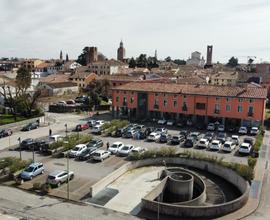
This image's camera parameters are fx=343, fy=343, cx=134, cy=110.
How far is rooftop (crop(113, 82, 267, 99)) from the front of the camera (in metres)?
56.2

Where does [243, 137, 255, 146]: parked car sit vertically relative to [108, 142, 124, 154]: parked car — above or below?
above

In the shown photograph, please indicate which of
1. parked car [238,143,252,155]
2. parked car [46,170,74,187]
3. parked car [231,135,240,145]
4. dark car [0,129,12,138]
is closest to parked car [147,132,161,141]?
parked car [231,135,240,145]

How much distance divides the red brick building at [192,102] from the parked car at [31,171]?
31.1m

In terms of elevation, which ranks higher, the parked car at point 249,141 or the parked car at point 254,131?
the parked car at point 254,131

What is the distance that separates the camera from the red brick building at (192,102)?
55625mm

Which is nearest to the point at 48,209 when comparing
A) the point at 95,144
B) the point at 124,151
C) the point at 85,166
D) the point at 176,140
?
the point at 85,166

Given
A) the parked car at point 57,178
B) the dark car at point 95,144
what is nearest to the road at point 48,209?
the parked car at point 57,178

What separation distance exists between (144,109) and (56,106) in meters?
19.7

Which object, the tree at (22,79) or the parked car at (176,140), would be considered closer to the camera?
the parked car at (176,140)

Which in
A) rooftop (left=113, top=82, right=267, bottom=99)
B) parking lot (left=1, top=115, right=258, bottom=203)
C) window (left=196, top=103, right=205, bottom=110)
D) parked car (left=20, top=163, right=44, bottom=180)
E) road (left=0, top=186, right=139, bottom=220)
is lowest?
road (left=0, top=186, right=139, bottom=220)

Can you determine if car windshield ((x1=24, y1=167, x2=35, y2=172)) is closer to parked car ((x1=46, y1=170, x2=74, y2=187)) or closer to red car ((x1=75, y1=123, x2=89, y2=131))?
parked car ((x1=46, y1=170, x2=74, y2=187))

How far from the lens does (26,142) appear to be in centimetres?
4394

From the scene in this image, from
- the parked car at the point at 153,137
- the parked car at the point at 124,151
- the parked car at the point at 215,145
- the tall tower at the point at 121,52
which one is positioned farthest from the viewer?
the tall tower at the point at 121,52

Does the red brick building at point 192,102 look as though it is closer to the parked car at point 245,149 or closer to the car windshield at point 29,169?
the parked car at point 245,149
